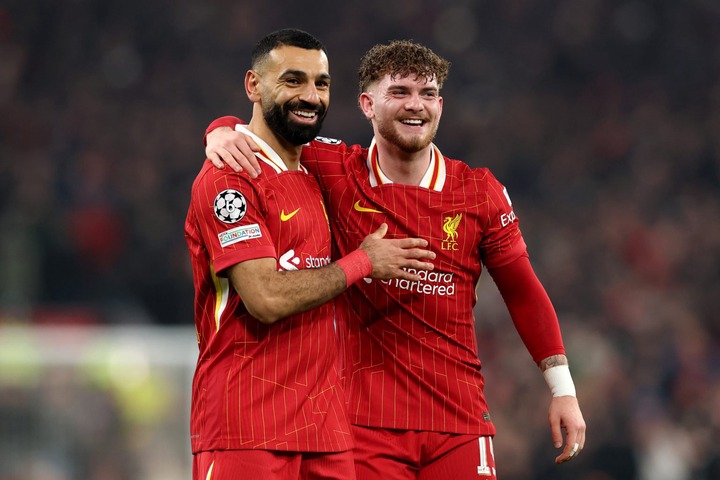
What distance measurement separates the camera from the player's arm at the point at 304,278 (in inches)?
146

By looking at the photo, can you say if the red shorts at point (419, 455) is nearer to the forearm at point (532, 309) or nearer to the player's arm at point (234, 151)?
the forearm at point (532, 309)

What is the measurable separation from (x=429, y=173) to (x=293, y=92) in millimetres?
637

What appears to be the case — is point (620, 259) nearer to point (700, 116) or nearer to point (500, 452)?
point (700, 116)

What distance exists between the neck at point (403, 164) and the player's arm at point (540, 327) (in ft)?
1.54

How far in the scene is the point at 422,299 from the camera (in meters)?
4.15

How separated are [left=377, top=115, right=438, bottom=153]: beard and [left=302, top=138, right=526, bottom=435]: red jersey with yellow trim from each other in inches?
5.4

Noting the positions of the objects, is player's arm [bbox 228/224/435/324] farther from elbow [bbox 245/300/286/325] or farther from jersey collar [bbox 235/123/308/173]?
jersey collar [bbox 235/123/308/173]

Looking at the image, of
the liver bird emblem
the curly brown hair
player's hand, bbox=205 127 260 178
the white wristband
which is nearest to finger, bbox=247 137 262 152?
player's hand, bbox=205 127 260 178

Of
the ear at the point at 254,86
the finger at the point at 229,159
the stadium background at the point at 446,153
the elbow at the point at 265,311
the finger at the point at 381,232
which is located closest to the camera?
the elbow at the point at 265,311

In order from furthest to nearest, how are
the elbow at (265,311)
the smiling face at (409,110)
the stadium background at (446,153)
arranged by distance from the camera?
the stadium background at (446,153) < the smiling face at (409,110) < the elbow at (265,311)

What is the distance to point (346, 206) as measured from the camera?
4.23m

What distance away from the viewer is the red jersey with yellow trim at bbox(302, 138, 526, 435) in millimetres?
4098

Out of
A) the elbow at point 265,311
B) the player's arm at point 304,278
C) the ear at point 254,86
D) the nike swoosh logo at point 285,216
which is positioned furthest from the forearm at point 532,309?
the ear at point 254,86

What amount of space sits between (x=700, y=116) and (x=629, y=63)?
115 centimetres
